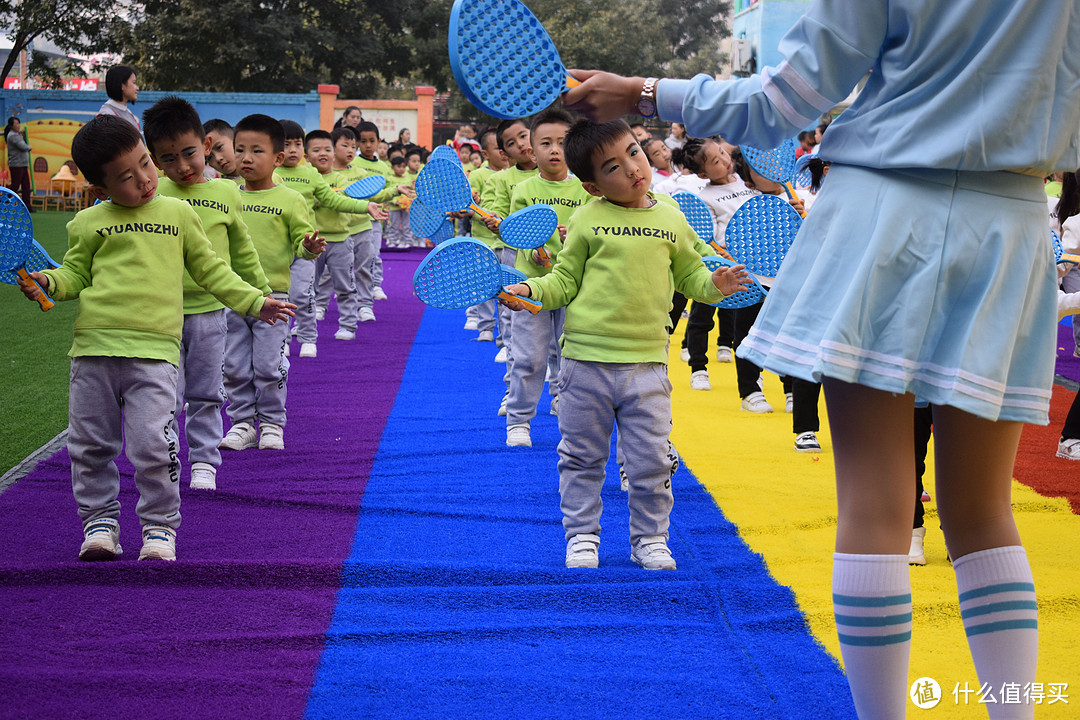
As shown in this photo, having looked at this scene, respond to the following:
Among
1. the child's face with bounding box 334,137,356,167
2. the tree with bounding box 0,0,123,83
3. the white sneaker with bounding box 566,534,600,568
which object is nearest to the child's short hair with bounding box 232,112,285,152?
the white sneaker with bounding box 566,534,600,568

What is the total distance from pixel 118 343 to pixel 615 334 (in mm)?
1575

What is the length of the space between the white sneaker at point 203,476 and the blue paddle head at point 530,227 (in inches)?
61.7

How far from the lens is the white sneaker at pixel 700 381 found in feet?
22.7

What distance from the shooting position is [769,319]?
185 centimetres

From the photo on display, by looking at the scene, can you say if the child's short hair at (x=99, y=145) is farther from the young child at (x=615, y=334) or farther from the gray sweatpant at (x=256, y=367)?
the gray sweatpant at (x=256, y=367)

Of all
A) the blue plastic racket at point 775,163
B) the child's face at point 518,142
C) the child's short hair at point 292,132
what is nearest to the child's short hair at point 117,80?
the child's short hair at point 292,132

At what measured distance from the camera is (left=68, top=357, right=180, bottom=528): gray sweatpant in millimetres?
3336

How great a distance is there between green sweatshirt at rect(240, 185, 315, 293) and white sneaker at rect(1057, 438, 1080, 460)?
12.4 ft

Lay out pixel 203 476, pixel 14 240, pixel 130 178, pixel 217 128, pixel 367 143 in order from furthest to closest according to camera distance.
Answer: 1. pixel 367 143
2. pixel 217 128
3. pixel 203 476
4. pixel 130 178
5. pixel 14 240

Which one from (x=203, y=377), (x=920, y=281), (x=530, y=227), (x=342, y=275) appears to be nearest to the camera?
(x=920, y=281)

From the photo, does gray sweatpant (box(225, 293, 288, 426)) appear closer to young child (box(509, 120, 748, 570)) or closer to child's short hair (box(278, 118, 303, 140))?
young child (box(509, 120, 748, 570))

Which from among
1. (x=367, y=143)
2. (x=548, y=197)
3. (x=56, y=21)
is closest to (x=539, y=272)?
(x=548, y=197)

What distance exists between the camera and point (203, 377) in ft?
14.4

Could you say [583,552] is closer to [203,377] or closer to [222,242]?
[203,377]
